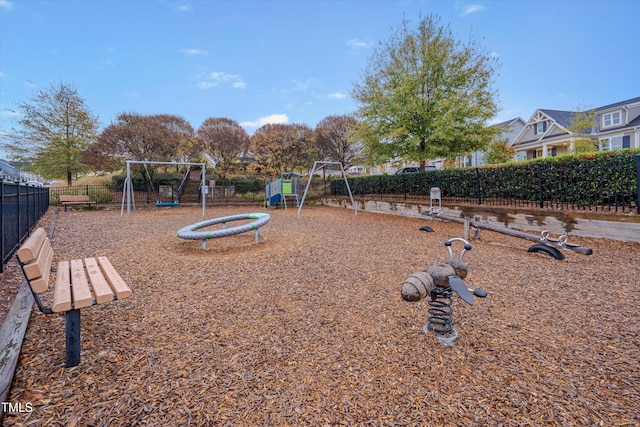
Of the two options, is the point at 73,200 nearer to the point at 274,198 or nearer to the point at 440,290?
the point at 274,198

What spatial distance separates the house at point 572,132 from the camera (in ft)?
77.5

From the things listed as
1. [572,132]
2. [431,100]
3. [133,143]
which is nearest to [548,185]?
[431,100]

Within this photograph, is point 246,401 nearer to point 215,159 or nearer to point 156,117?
point 215,159

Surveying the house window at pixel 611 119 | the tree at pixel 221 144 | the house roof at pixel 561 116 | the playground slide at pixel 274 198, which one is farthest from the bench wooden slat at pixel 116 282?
the house roof at pixel 561 116

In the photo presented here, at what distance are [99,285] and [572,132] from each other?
30.8m

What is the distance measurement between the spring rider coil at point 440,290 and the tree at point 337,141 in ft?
73.8

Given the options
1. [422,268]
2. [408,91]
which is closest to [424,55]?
[408,91]

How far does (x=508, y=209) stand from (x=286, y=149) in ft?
53.2

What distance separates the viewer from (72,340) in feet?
7.45

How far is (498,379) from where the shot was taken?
2205 millimetres

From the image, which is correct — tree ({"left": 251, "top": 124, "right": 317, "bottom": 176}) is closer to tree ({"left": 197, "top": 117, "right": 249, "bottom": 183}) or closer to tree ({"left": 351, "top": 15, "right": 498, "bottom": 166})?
tree ({"left": 197, "top": 117, "right": 249, "bottom": 183})

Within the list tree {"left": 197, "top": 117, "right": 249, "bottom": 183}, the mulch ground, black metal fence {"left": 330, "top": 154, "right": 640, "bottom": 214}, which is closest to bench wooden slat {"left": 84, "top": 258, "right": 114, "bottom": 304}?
the mulch ground

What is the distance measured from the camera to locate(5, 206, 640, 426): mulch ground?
1910mm

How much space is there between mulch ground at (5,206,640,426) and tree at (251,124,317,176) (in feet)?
59.3
